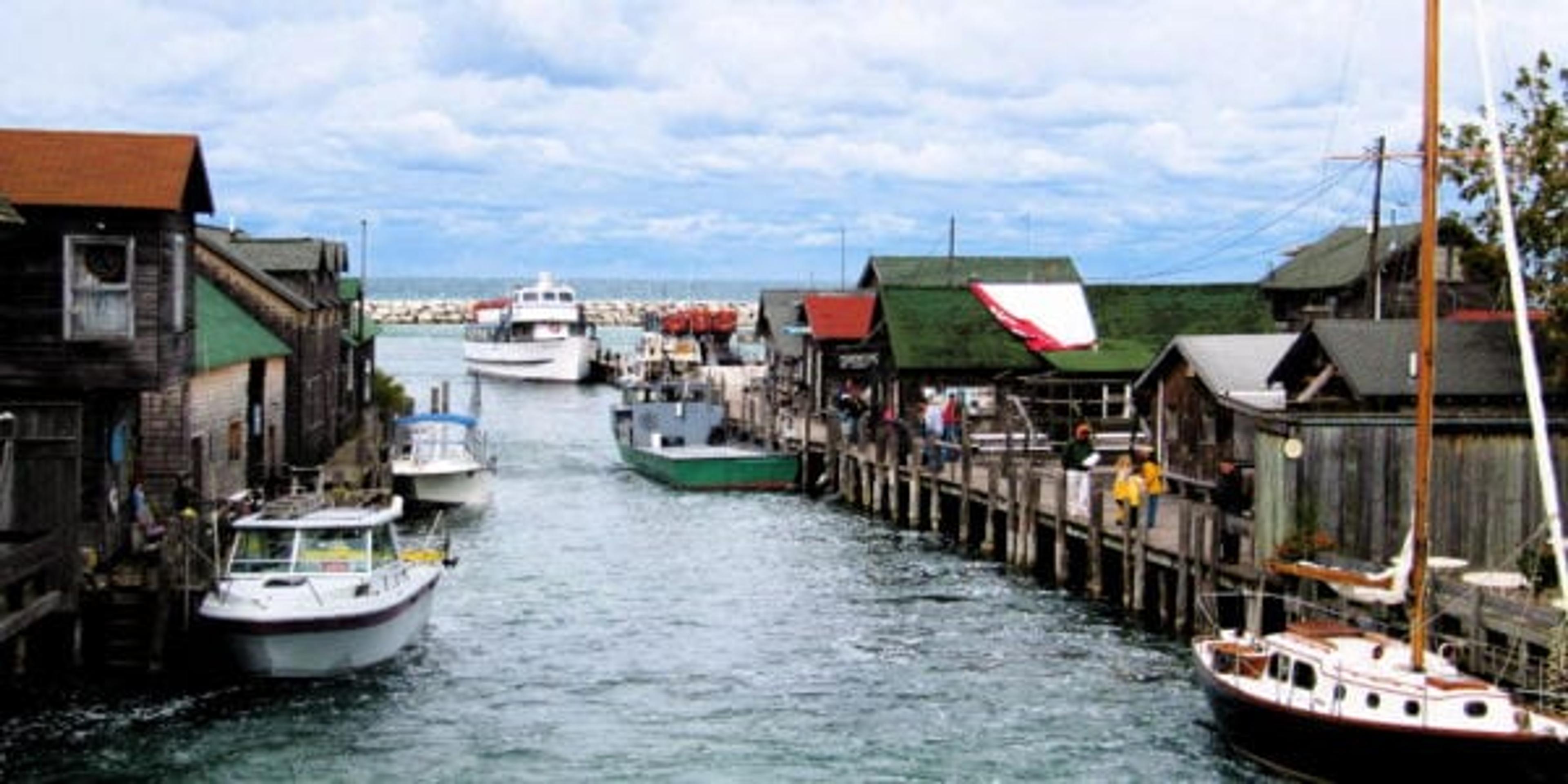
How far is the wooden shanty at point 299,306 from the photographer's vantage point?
49.8 m

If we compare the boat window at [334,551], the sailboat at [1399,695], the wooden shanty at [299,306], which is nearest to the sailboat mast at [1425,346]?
the sailboat at [1399,695]

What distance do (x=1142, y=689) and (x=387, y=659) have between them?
11.8 metres

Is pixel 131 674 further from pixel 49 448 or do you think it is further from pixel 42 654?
pixel 49 448

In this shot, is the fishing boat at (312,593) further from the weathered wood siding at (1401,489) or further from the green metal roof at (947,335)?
the green metal roof at (947,335)

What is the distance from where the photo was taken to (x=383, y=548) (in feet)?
103

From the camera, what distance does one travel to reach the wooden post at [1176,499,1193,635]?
3247 centimetres

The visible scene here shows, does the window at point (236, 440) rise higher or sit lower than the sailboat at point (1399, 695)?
higher

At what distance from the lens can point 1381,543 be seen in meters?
28.9

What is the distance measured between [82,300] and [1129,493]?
18208 mm

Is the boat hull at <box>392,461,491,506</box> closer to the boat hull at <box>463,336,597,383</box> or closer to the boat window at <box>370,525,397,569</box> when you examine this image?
the boat window at <box>370,525,397,569</box>

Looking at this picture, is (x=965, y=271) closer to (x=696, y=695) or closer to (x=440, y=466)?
(x=440, y=466)

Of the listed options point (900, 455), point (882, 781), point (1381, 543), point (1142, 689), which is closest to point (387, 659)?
point (882, 781)

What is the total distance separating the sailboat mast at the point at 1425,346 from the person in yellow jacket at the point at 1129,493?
11.4 meters

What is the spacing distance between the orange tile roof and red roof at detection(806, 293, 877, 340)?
125 feet
